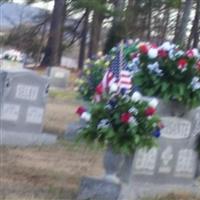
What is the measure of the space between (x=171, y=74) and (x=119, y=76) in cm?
79

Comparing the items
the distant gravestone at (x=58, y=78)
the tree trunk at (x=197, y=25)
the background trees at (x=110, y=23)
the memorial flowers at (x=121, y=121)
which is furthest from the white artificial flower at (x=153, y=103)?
the tree trunk at (x=197, y=25)

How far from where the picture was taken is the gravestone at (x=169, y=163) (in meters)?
Answer: 8.45

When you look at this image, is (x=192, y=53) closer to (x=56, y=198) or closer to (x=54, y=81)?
(x=56, y=198)

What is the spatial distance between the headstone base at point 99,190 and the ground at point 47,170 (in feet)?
0.79

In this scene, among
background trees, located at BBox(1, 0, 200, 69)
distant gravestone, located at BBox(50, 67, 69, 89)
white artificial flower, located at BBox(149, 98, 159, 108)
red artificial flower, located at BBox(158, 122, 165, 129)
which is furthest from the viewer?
background trees, located at BBox(1, 0, 200, 69)

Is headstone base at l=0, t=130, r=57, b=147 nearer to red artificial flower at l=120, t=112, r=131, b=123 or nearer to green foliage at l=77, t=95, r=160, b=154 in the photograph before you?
green foliage at l=77, t=95, r=160, b=154

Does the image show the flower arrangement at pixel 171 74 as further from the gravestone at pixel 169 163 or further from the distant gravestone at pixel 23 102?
the distant gravestone at pixel 23 102

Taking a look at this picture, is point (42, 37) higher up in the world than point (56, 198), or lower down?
higher up

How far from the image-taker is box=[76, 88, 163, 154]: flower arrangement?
7.77 m

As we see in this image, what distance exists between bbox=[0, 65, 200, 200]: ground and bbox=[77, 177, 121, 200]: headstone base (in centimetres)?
24

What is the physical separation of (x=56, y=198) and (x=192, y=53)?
215 cm

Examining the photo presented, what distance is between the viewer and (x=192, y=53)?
8914 millimetres

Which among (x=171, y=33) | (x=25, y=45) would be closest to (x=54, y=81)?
(x=25, y=45)

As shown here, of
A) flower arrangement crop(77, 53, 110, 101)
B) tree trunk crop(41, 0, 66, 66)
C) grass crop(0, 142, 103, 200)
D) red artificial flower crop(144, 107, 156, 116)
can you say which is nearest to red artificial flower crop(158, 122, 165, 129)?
red artificial flower crop(144, 107, 156, 116)
